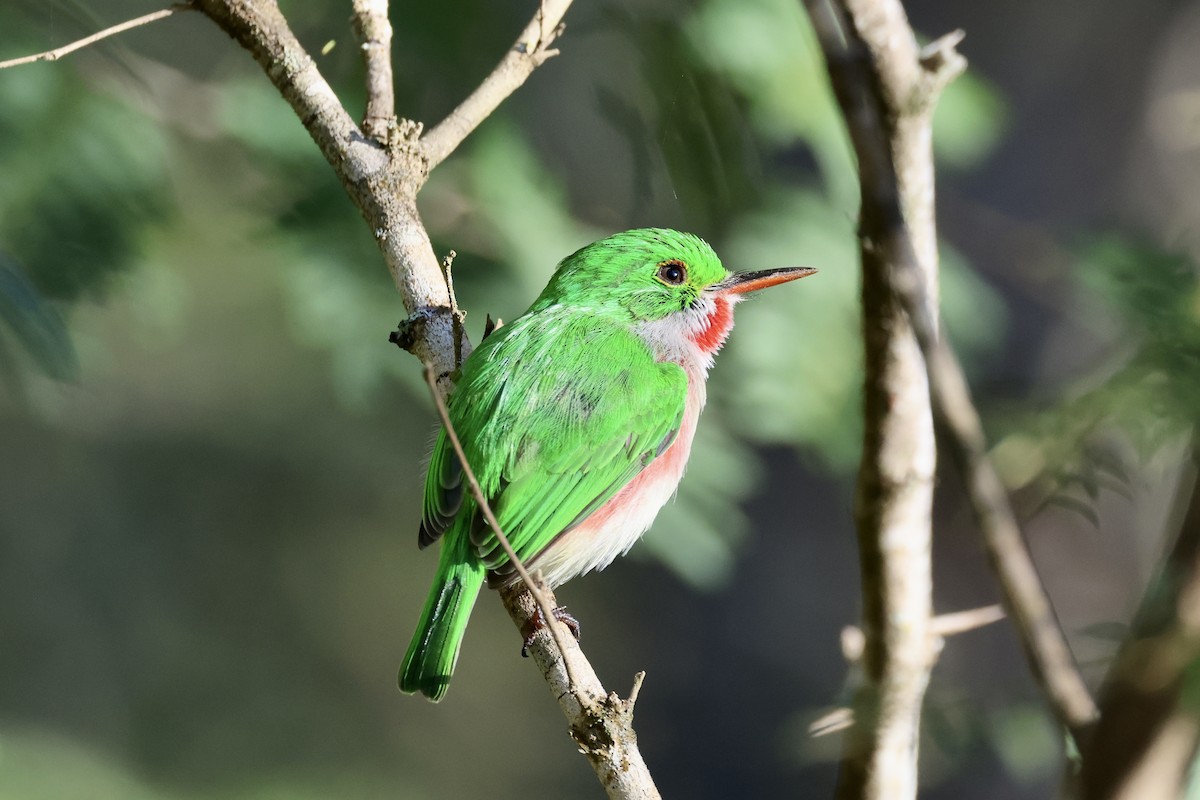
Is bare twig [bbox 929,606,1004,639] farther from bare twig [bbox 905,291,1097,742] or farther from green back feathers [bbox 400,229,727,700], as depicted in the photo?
green back feathers [bbox 400,229,727,700]

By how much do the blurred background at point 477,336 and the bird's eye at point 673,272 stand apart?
0.66ft

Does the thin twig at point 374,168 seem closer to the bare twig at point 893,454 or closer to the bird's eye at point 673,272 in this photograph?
the bird's eye at point 673,272

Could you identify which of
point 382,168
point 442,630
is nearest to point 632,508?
point 442,630

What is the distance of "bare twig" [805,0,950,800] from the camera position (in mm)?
2098

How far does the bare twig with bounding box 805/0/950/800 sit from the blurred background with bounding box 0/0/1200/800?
0.13m

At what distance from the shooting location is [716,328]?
12.0 feet

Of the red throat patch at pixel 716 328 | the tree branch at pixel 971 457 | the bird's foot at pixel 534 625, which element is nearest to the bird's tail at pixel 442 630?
the bird's foot at pixel 534 625

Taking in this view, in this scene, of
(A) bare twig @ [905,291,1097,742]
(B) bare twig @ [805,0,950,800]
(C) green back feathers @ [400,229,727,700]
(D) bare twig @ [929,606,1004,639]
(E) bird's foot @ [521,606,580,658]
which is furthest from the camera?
(C) green back feathers @ [400,229,727,700]

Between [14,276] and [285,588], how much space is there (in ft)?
22.6

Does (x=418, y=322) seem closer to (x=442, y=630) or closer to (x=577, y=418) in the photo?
(x=577, y=418)

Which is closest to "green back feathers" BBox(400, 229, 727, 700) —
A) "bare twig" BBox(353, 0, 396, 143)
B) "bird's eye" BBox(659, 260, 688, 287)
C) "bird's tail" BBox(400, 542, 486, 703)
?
"bird's tail" BBox(400, 542, 486, 703)

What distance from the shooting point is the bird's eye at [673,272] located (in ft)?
11.9

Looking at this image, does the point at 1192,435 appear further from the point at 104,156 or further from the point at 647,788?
the point at 104,156

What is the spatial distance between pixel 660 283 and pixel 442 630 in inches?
47.9
